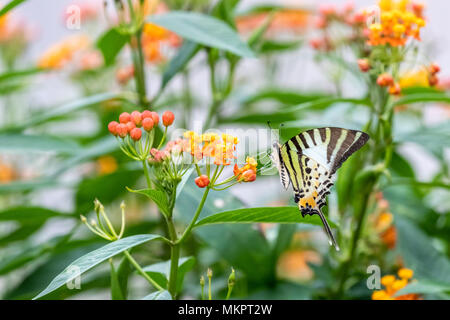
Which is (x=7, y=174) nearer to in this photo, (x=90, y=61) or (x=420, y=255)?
(x=90, y=61)

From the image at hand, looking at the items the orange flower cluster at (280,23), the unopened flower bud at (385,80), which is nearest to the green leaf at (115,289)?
the unopened flower bud at (385,80)

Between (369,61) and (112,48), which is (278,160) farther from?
(112,48)

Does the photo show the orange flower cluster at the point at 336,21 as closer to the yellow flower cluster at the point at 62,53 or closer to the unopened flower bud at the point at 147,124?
the unopened flower bud at the point at 147,124

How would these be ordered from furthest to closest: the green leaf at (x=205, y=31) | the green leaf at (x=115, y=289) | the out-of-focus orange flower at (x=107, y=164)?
the out-of-focus orange flower at (x=107, y=164)
the green leaf at (x=205, y=31)
the green leaf at (x=115, y=289)

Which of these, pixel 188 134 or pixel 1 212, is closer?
pixel 188 134

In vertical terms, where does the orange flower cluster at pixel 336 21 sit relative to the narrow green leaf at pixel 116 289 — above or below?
above
